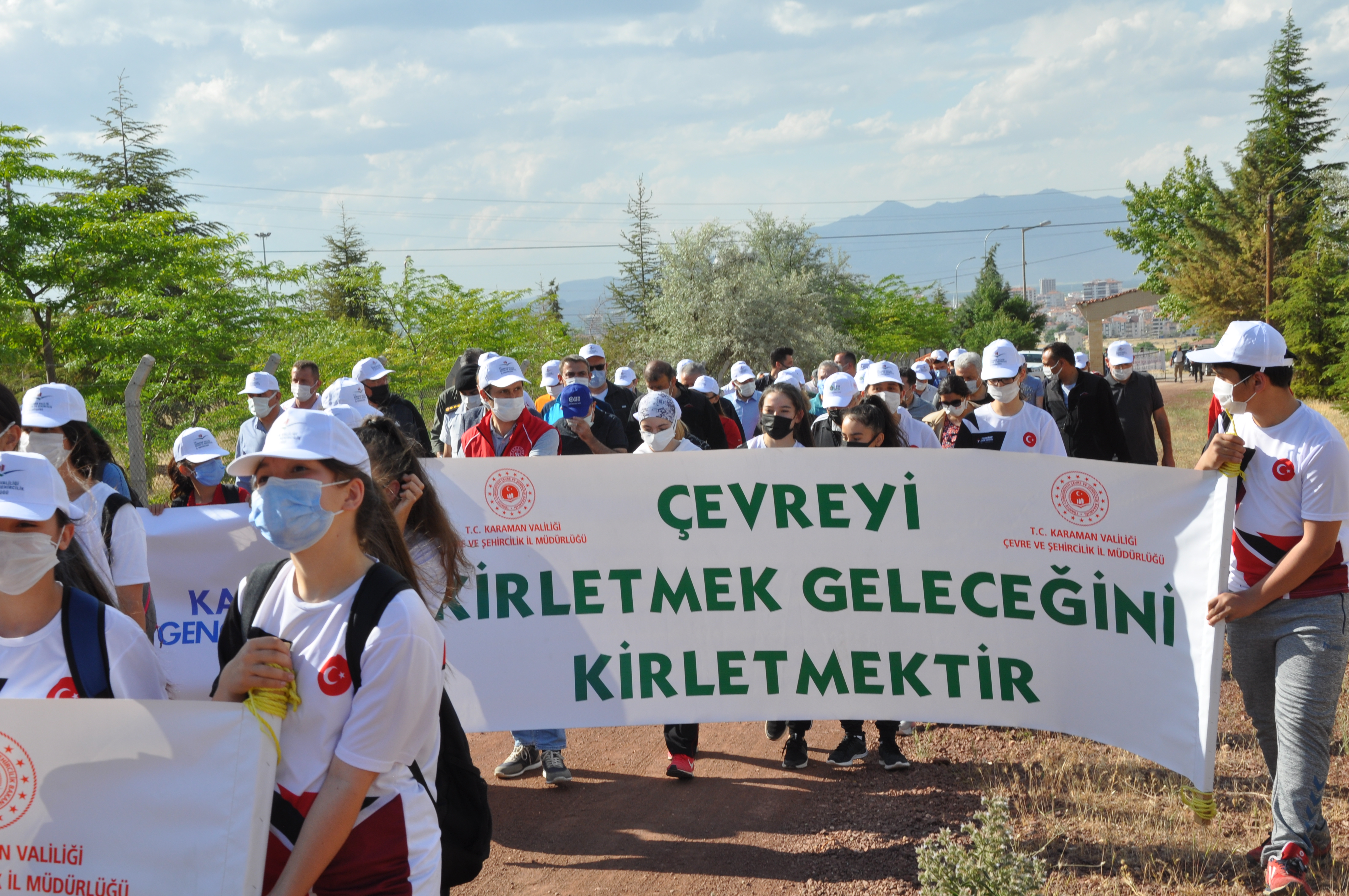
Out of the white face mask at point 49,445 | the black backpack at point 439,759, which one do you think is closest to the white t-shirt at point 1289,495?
the black backpack at point 439,759

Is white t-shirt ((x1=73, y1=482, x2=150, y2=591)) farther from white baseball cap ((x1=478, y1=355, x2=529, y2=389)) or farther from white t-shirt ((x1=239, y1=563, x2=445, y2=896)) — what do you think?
white baseball cap ((x1=478, y1=355, x2=529, y2=389))

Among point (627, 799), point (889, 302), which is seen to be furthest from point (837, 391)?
point (889, 302)

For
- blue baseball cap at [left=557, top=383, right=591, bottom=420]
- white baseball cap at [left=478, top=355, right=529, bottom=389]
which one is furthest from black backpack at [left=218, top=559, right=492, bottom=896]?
blue baseball cap at [left=557, top=383, right=591, bottom=420]

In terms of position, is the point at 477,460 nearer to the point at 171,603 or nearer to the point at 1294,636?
the point at 171,603

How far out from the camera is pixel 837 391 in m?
7.04

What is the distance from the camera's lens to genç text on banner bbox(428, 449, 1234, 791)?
15.7 feet

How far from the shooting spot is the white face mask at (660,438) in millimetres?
6141

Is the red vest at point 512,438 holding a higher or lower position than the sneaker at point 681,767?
higher

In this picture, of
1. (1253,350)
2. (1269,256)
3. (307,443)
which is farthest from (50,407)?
(1269,256)

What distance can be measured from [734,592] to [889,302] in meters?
51.2

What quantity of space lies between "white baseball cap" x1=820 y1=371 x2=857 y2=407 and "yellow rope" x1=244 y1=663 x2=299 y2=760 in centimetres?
505

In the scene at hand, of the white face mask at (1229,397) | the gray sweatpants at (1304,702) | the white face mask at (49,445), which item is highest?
the white face mask at (49,445)

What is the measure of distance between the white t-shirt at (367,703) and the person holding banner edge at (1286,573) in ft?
10.9

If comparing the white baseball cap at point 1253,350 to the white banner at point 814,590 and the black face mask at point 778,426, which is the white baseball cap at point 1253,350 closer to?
the white banner at point 814,590
